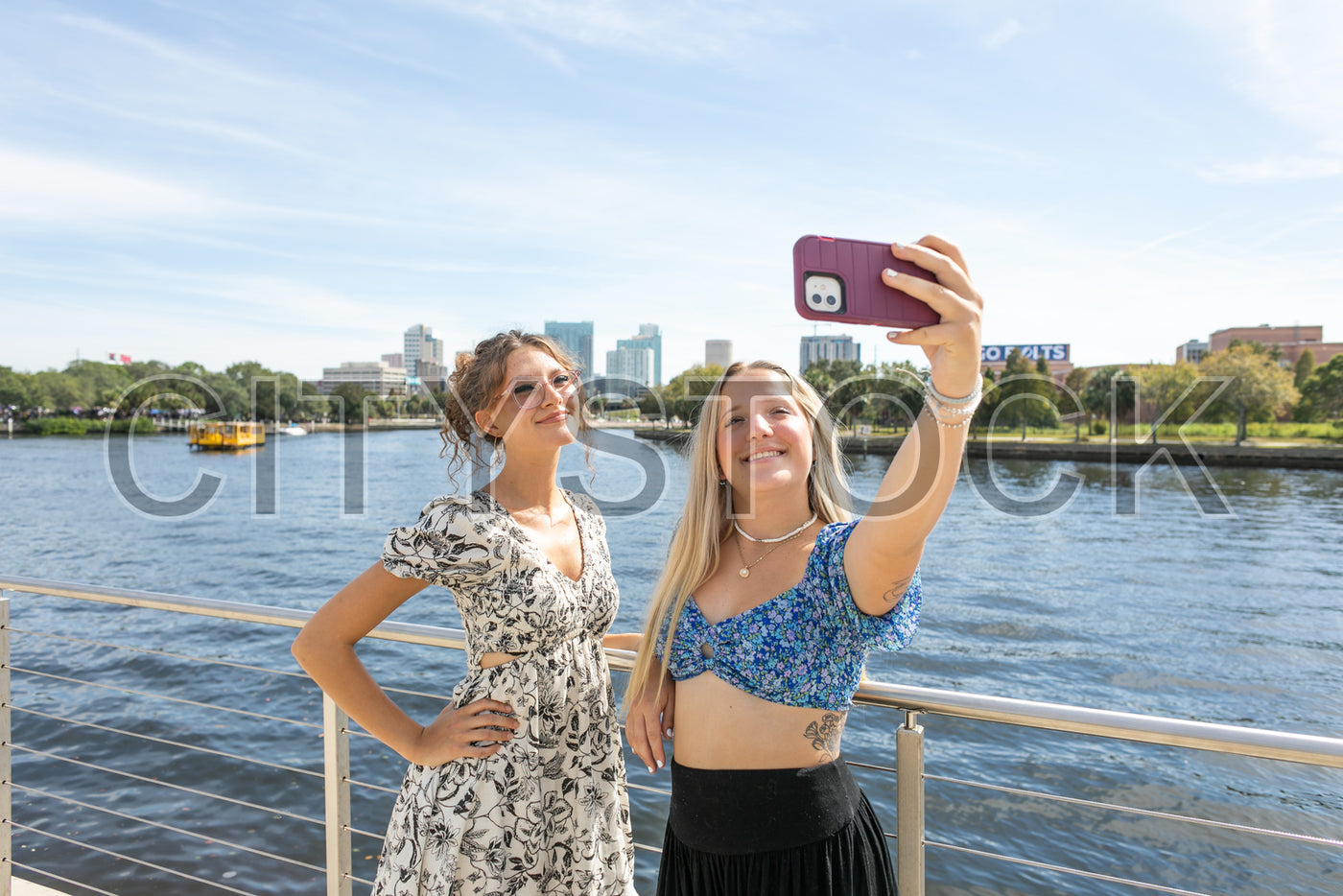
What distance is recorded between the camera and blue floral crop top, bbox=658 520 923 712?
1624 mm

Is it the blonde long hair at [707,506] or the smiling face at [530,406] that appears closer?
the blonde long hair at [707,506]

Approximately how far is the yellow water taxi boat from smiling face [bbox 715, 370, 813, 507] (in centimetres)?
7471

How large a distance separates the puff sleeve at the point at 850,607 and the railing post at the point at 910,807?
36cm

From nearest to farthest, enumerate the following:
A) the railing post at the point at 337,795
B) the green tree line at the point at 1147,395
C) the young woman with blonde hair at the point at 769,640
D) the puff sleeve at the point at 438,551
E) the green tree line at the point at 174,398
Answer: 1. the young woman with blonde hair at the point at 769,640
2. the puff sleeve at the point at 438,551
3. the railing post at the point at 337,795
4. the green tree line at the point at 1147,395
5. the green tree line at the point at 174,398

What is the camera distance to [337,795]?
2.43 meters

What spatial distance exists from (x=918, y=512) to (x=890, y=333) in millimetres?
299

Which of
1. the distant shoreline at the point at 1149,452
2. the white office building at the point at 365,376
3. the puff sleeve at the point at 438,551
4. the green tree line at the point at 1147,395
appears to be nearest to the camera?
the puff sleeve at the point at 438,551

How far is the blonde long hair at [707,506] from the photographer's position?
184cm

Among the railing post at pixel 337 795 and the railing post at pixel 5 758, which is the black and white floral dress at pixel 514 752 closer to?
the railing post at pixel 337 795

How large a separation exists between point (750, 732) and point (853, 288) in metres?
0.95

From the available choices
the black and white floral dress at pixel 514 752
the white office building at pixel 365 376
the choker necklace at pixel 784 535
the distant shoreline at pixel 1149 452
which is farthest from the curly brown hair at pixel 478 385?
the white office building at pixel 365 376

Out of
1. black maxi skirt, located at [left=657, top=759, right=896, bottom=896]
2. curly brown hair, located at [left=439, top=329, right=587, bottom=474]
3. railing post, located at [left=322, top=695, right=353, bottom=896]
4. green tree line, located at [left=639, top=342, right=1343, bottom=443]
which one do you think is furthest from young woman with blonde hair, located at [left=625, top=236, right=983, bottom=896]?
green tree line, located at [left=639, top=342, right=1343, bottom=443]

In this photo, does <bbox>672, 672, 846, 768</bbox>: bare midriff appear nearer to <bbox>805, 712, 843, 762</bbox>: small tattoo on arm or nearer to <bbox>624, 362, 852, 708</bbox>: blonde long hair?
<bbox>805, 712, 843, 762</bbox>: small tattoo on arm

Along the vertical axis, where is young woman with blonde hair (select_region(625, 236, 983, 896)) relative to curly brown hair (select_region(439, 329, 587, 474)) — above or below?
below
